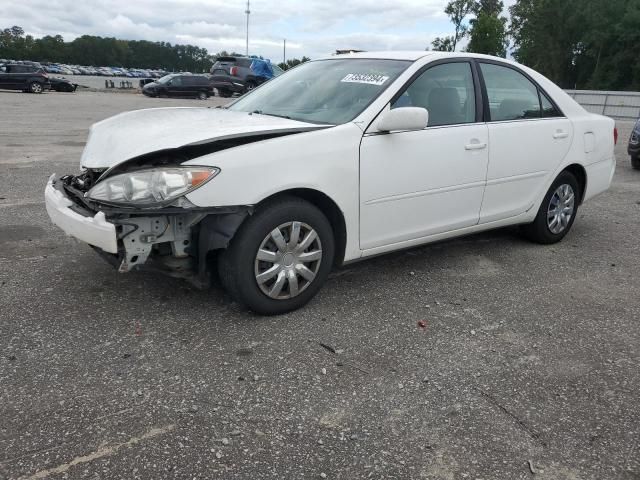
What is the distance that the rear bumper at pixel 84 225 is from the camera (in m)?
2.92

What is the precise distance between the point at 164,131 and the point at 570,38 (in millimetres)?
67106

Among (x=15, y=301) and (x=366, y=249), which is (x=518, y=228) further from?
(x=15, y=301)

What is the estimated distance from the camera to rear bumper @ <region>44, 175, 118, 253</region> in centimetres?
292

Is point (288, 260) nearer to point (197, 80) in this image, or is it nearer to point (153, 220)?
point (153, 220)

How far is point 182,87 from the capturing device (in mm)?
30578

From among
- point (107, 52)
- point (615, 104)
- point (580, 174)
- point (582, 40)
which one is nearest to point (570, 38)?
point (582, 40)

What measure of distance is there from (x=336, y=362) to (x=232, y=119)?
1758mm

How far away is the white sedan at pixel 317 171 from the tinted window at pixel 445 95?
11 millimetres

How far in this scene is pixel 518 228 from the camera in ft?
17.4

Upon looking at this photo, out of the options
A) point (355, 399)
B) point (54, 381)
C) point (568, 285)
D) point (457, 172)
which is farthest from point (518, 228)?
point (54, 381)

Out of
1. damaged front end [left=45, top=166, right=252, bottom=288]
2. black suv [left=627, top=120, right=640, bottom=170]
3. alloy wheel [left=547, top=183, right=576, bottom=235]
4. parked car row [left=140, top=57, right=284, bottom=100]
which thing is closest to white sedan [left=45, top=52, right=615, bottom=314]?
damaged front end [left=45, top=166, right=252, bottom=288]

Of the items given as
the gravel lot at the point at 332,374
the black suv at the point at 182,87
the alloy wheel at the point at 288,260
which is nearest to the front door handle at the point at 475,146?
the gravel lot at the point at 332,374

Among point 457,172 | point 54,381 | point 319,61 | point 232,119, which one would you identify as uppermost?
point 319,61

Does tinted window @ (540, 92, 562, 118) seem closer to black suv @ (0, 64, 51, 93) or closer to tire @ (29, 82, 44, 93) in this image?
black suv @ (0, 64, 51, 93)
